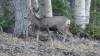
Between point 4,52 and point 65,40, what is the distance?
4421 mm

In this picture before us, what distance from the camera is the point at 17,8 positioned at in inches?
465

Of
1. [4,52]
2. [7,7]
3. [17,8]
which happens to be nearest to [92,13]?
[7,7]

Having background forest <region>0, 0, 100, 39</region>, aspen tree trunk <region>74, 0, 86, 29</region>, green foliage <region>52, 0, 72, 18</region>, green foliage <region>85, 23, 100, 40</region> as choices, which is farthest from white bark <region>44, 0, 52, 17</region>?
→ green foliage <region>85, 23, 100, 40</region>

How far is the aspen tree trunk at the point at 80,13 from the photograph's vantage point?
15745 millimetres

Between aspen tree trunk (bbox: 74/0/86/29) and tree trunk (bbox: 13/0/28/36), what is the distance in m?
4.42

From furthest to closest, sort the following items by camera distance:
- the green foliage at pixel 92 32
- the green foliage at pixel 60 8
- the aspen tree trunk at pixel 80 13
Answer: the green foliage at pixel 60 8 → the aspen tree trunk at pixel 80 13 → the green foliage at pixel 92 32

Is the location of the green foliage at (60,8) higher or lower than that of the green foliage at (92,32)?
higher

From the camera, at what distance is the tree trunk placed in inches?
460

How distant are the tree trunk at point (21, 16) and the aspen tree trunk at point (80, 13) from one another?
442cm

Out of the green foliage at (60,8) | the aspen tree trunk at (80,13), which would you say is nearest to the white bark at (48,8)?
the green foliage at (60,8)

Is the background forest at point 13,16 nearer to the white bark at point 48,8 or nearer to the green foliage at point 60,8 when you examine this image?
the green foliage at point 60,8

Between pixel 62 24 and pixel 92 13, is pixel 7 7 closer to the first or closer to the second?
pixel 62 24

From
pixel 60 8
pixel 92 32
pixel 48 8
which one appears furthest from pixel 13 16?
pixel 92 32

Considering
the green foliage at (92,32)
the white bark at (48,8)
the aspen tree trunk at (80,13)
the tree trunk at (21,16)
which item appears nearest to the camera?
the tree trunk at (21,16)
